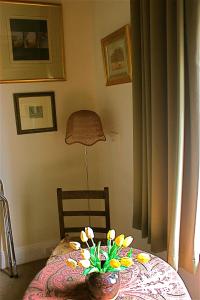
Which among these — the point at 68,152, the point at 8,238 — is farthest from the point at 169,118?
the point at 8,238

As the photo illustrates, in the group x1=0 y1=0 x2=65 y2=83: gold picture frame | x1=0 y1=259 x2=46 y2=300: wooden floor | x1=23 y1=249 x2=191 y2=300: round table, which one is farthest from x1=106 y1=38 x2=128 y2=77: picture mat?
x1=0 y1=259 x2=46 y2=300: wooden floor

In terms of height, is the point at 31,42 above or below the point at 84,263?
above

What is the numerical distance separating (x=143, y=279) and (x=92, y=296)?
10.5 inches

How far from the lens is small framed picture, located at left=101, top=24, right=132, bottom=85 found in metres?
2.04

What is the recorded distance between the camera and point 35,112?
256cm

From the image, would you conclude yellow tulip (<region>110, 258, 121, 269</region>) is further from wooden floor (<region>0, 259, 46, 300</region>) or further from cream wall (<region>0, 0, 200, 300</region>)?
wooden floor (<region>0, 259, 46, 300</region>)

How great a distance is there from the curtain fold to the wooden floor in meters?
1.27

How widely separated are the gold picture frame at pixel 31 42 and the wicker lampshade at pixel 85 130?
53 centimetres

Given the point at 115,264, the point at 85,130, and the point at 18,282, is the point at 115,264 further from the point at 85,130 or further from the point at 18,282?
the point at 18,282

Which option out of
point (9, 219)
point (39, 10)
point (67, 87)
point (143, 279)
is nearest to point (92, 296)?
point (143, 279)

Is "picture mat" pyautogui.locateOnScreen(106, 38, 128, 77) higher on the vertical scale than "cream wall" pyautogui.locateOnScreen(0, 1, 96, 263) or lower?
higher

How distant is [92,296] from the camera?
1.21 meters

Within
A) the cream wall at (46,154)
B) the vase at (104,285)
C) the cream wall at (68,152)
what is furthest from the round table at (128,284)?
the cream wall at (46,154)

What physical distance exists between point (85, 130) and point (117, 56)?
621 millimetres
